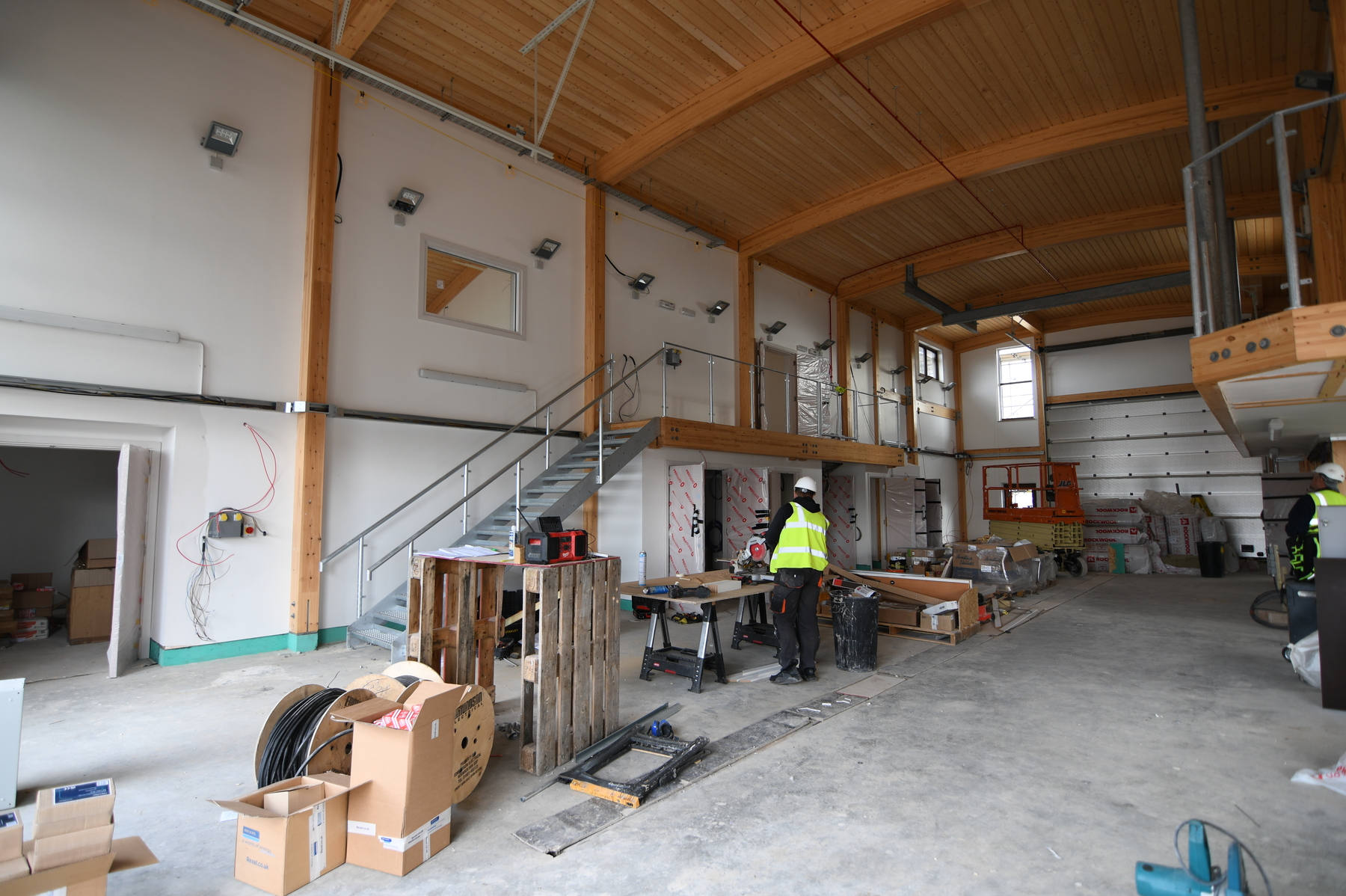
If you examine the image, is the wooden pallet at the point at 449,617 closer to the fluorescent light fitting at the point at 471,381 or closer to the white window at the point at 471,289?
the fluorescent light fitting at the point at 471,381

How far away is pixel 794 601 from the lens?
6.00 metres

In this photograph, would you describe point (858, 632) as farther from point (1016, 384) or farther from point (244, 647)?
point (1016, 384)

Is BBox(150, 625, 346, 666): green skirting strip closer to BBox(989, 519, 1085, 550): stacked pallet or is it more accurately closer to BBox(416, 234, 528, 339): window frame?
BBox(416, 234, 528, 339): window frame

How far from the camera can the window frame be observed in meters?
8.29

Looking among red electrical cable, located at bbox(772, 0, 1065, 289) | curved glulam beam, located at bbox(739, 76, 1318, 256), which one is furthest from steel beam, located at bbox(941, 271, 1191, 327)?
curved glulam beam, located at bbox(739, 76, 1318, 256)

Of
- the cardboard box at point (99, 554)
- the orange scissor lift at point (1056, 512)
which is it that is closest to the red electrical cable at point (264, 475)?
the cardboard box at point (99, 554)

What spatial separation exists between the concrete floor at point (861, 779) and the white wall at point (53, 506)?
7.00 feet

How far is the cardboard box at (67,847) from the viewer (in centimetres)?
213

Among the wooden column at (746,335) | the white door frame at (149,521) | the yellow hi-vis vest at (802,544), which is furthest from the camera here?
the wooden column at (746,335)

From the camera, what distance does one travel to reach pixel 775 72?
25.9ft

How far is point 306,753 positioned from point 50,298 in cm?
531

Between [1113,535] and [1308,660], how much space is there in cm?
1097

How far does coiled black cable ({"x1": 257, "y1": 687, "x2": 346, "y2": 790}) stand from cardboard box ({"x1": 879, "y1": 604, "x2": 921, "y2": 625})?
249 inches

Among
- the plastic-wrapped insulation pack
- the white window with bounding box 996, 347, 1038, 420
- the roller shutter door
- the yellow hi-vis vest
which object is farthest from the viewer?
the white window with bounding box 996, 347, 1038, 420
